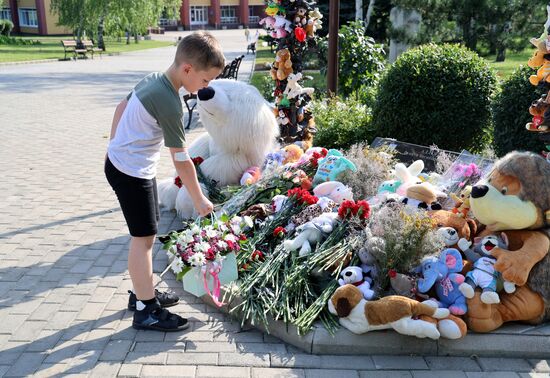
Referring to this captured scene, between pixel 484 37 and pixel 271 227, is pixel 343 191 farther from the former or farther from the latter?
pixel 484 37

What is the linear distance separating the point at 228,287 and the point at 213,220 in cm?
46

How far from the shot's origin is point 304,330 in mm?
3170

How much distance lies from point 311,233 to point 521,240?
1.34 meters

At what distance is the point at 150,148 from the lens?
10.7 ft

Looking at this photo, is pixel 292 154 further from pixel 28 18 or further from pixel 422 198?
pixel 28 18

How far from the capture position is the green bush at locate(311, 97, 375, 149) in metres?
6.40

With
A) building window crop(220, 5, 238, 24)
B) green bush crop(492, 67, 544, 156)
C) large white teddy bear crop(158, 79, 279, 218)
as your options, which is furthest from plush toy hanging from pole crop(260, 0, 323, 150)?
building window crop(220, 5, 238, 24)

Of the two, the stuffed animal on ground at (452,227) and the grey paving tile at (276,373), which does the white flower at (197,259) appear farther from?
the stuffed animal on ground at (452,227)

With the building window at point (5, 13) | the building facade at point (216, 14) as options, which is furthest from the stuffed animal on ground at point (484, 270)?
the building facade at point (216, 14)

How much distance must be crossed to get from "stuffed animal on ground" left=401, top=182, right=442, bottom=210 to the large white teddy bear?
71.0 inches

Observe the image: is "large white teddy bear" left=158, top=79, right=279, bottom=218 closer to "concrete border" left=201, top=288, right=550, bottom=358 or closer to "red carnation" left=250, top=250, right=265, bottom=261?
"red carnation" left=250, top=250, right=265, bottom=261

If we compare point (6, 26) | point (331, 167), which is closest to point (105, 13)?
point (6, 26)

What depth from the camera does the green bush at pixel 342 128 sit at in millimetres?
6398

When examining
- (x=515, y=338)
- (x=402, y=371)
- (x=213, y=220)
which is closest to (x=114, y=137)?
(x=213, y=220)
